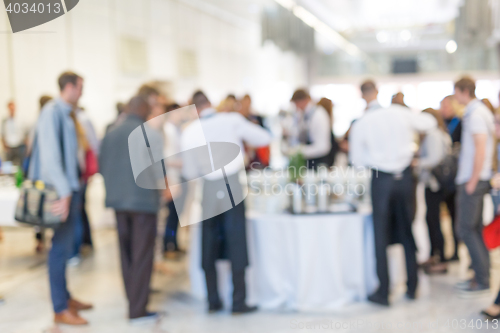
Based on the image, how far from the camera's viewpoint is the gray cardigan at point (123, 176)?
2.81 metres

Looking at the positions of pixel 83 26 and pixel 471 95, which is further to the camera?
pixel 83 26

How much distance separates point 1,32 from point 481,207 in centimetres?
452

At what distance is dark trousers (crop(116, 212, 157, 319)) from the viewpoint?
2922 millimetres

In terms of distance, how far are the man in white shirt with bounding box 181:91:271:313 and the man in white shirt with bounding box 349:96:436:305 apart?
722 millimetres

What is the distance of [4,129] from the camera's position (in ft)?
15.8

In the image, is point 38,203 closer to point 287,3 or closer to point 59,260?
point 59,260

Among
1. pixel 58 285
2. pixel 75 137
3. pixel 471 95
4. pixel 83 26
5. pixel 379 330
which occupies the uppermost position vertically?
pixel 83 26

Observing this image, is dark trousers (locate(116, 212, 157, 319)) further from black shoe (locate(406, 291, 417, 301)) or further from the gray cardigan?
black shoe (locate(406, 291, 417, 301))

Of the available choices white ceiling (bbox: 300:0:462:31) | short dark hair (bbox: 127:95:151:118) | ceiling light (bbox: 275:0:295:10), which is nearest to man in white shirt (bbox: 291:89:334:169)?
short dark hair (bbox: 127:95:151:118)

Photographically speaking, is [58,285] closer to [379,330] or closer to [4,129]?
[379,330]

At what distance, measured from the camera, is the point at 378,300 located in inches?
124

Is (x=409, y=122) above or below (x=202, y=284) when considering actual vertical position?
above

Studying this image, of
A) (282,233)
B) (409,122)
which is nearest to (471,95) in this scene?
(409,122)

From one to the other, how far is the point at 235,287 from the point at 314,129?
2.04 metres
